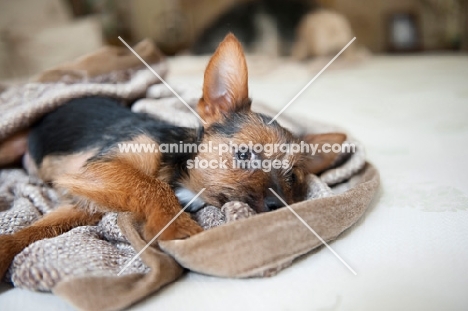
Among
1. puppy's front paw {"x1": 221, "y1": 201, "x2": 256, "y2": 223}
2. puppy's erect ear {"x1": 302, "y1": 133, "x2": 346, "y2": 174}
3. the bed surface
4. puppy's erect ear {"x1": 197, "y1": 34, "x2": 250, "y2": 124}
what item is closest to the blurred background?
the bed surface

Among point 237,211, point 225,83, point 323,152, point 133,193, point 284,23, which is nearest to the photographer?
point 237,211

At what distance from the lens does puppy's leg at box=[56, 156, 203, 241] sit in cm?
111

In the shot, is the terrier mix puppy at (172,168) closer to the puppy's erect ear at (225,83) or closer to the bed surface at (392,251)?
the puppy's erect ear at (225,83)

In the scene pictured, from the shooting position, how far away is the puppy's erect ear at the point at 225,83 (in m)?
1.33

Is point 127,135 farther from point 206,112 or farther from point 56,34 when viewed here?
point 56,34

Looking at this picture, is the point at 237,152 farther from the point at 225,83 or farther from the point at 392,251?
the point at 392,251

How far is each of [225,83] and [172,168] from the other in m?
0.35

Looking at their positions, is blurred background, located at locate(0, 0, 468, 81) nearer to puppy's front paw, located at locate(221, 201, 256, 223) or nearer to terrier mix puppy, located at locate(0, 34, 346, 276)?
terrier mix puppy, located at locate(0, 34, 346, 276)

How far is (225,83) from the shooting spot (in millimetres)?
1423

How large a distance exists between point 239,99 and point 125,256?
2.16 feet

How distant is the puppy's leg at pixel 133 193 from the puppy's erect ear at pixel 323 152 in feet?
1.85

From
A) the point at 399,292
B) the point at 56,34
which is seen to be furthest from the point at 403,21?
the point at 399,292

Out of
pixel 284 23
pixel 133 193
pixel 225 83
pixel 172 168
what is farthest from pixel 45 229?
pixel 284 23

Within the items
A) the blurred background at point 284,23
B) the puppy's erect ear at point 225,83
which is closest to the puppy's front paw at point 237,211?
the puppy's erect ear at point 225,83
